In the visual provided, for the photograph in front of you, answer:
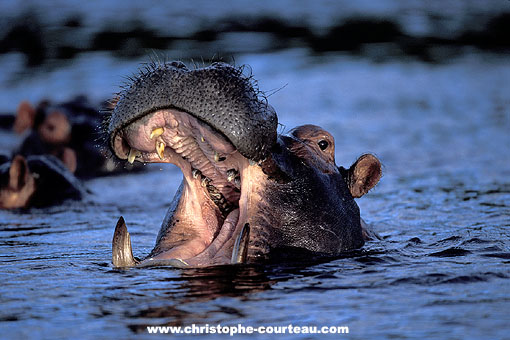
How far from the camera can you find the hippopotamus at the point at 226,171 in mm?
4570

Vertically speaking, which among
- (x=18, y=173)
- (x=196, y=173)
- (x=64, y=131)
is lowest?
(x=18, y=173)

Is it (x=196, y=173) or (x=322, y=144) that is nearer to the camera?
(x=196, y=173)

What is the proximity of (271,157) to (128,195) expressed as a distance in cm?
578

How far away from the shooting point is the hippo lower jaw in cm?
474

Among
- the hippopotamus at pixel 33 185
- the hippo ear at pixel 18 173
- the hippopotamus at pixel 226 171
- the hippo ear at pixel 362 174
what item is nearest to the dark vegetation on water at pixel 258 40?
the hippopotamus at pixel 33 185

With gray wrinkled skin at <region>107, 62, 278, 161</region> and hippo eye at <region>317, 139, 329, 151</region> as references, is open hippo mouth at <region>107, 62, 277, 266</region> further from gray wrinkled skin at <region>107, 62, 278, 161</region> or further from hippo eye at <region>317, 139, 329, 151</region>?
hippo eye at <region>317, 139, 329, 151</region>

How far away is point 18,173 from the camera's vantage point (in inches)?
364

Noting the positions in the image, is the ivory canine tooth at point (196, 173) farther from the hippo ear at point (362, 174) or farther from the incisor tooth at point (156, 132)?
the hippo ear at point (362, 174)

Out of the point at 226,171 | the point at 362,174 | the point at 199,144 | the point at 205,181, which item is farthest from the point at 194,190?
the point at 362,174

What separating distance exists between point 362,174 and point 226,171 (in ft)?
4.08

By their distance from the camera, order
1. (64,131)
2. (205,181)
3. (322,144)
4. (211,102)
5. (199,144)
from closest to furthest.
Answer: (211,102), (199,144), (205,181), (322,144), (64,131)

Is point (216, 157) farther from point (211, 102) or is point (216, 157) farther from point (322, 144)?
point (322, 144)

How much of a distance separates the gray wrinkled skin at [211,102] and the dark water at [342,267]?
29.1 inches

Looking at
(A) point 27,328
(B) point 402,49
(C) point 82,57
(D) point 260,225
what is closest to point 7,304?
(A) point 27,328
